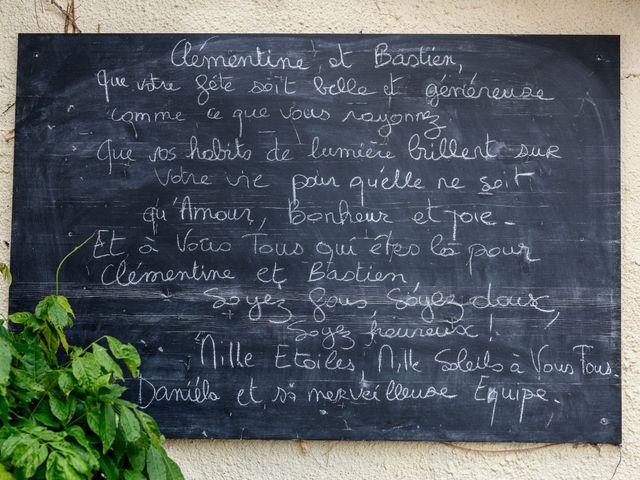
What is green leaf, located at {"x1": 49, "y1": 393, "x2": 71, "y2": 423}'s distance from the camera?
1.67 m

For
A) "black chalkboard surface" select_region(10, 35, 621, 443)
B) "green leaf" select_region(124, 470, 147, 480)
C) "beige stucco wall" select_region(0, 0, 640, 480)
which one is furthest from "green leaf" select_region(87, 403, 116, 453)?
"beige stucco wall" select_region(0, 0, 640, 480)

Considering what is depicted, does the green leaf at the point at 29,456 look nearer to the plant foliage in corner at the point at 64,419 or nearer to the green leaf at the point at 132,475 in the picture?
the plant foliage in corner at the point at 64,419

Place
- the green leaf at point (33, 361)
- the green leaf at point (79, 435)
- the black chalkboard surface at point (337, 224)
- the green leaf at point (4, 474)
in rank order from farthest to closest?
the black chalkboard surface at point (337, 224), the green leaf at point (33, 361), the green leaf at point (79, 435), the green leaf at point (4, 474)

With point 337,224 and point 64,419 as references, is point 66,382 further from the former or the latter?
point 337,224

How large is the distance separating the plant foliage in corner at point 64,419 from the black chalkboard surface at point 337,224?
66 cm

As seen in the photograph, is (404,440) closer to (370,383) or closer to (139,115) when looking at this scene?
(370,383)

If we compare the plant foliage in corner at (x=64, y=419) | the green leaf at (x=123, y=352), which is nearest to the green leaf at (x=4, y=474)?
the plant foliage in corner at (x=64, y=419)

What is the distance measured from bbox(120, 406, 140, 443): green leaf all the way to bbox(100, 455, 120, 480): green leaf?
91 mm

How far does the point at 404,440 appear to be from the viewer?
8.03ft

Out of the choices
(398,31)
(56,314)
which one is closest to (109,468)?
(56,314)

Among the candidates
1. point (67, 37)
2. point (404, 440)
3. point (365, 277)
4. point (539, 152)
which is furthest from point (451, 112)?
point (67, 37)

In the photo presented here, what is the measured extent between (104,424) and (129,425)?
7 centimetres

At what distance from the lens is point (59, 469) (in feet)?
5.00

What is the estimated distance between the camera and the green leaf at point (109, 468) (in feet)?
5.57
